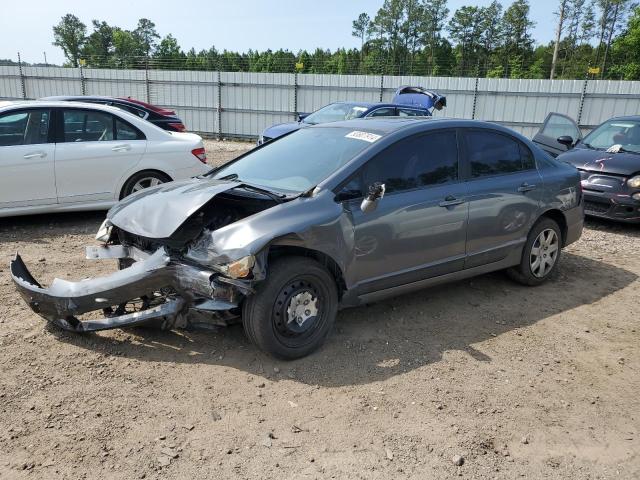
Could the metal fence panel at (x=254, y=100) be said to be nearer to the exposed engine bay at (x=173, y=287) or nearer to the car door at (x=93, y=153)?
the car door at (x=93, y=153)

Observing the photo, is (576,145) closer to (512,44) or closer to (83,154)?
(83,154)

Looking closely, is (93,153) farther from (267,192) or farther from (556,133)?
(556,133)

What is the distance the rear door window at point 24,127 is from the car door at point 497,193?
514cm

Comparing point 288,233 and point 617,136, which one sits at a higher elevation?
point 617,136

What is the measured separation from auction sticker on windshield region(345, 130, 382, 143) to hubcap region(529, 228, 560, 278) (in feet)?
7.13

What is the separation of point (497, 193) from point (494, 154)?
42 cm

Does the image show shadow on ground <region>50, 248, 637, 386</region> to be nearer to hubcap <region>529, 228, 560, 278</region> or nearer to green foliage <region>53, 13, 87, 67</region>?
hubcap <region>529, 228, 560, 278</region>

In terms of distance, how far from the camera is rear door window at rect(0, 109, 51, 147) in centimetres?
663

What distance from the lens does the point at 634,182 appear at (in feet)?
26.0

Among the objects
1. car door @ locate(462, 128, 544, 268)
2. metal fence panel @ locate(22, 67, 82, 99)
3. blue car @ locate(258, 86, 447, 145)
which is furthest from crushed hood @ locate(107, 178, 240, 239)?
metal fence panel @ locate(22, 67, 82, 99)

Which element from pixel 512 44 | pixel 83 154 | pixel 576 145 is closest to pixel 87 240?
pixel 83 154

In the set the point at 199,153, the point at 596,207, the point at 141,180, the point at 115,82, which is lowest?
the point at 596,207

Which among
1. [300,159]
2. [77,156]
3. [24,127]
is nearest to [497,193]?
[300,159]

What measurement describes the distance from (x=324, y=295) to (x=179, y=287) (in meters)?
1.02
